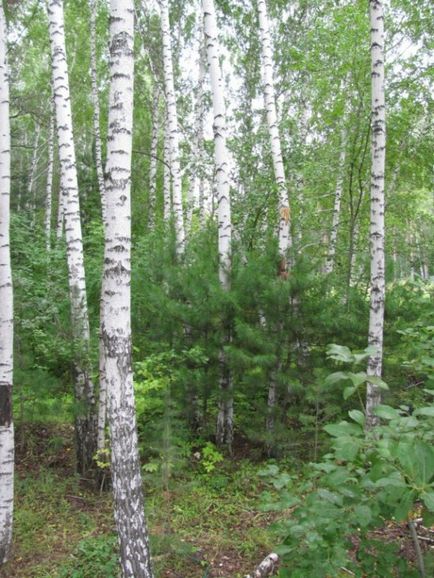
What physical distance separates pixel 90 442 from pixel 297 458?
243 cm

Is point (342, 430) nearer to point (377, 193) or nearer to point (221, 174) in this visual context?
point (377, 193)

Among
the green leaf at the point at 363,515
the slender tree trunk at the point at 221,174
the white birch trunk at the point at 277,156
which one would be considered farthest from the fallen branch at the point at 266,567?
the white birch trunk at the point at 277,156

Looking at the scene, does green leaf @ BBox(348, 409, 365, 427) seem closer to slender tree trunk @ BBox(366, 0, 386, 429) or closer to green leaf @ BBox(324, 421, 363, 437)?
green leaf @ BBox(324, 421, 363, 437)

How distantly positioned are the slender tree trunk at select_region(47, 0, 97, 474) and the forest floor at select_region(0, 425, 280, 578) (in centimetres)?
50

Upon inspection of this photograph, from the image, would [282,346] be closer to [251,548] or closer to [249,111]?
[251,548]

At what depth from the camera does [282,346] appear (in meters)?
5.17

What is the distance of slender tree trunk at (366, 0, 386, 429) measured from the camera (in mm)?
4562

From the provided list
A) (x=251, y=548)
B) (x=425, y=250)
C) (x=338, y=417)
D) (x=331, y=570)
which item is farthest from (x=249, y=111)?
(x=331, y=570)

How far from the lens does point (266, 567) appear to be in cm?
Answer: 338

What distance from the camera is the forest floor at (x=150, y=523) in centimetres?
371

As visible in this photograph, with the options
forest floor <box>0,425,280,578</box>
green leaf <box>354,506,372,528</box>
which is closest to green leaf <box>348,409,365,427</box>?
green leaf <box>354,506,372,528</box>

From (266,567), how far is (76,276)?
3.47 metres

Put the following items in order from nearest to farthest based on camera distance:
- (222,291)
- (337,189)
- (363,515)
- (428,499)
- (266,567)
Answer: (428,499), (363,515), (266,567), (222,291), (337,189)

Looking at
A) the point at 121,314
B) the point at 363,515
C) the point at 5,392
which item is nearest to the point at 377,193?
the point at 121,314
